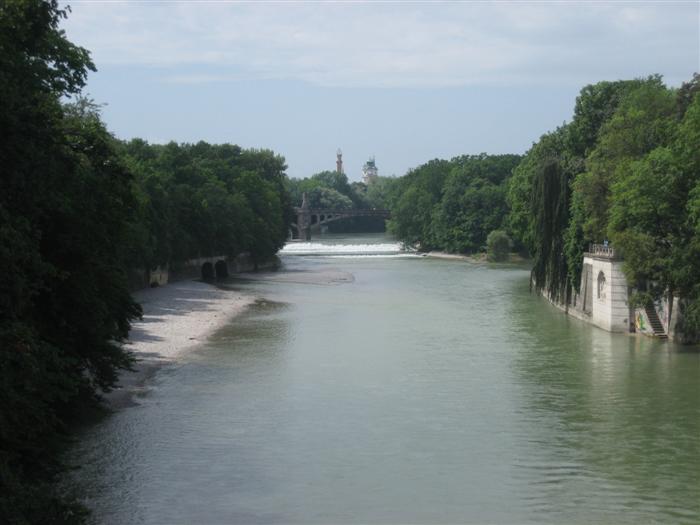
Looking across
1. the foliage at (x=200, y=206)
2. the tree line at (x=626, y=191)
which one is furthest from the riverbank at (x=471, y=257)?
the tree line at (x=626, y=191)

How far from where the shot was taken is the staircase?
4250 centimetres

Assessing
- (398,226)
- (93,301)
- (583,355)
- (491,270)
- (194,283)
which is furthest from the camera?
(398,226)

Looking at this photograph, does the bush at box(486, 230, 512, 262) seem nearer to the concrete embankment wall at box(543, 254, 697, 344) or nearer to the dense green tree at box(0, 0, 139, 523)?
the concrete embankment wall at box(543, 254, 697, 344)

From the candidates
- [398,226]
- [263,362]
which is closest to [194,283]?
[263,362]

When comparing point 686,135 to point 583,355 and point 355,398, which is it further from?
point 355,398

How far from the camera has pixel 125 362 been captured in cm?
2745

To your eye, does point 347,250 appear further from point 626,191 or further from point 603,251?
point 626,191

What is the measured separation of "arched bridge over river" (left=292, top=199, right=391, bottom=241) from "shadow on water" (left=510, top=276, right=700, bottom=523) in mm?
125800

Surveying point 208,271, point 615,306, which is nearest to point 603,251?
point 615,306

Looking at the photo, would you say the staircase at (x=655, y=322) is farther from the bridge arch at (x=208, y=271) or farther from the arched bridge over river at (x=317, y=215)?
the arched bridge over river at (x=317, y=215)

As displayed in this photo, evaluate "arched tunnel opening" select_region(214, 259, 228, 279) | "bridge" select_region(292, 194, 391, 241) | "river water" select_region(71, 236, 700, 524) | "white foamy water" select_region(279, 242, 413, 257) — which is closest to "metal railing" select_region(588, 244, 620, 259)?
"river water" select_region(71, 236, 700, 524)

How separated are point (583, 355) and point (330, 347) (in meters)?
10.3

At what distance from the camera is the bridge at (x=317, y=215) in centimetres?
17009

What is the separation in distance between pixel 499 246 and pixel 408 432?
75511 millimetres
